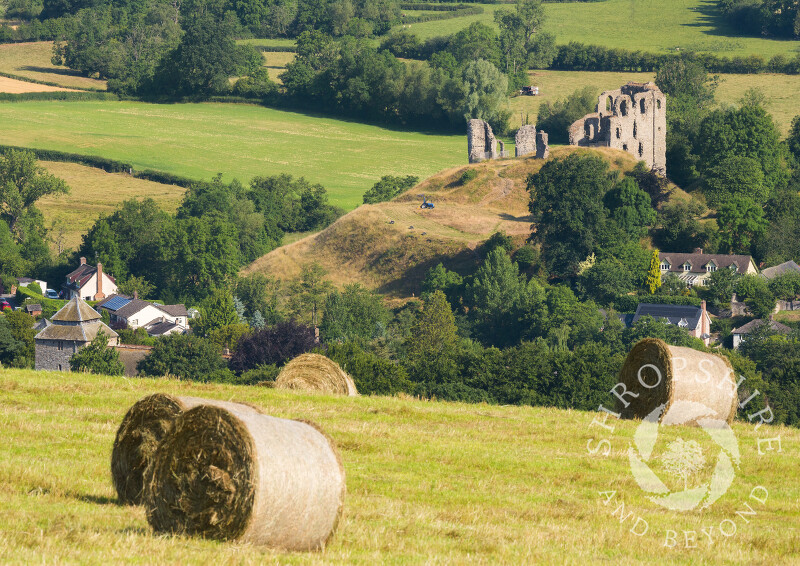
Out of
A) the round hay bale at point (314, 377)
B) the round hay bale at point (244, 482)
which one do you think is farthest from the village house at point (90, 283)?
the round hay bale at point (244, 482)

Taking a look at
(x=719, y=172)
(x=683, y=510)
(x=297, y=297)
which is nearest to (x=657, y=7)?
(x=719, y=172)

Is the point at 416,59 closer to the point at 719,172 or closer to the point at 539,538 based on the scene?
the point at 719,172

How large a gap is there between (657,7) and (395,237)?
95.7m

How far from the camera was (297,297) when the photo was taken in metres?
90.1

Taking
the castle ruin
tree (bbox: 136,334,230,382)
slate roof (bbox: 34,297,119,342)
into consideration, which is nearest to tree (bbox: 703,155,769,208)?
the castle ruin

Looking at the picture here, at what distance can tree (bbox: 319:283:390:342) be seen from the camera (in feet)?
270

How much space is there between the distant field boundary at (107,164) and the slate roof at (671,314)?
5472 cm

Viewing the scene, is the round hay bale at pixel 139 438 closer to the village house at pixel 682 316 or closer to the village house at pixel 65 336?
the village house at pixel 65 336

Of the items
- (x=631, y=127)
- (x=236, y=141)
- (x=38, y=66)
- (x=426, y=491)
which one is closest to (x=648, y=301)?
(x=631, y=127)

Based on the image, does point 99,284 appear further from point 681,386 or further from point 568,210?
point 681,386

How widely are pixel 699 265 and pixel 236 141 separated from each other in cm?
6703

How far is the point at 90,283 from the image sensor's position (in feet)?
344

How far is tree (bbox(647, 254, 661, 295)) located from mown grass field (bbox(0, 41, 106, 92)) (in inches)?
3699

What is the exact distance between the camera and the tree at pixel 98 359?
204 feet
